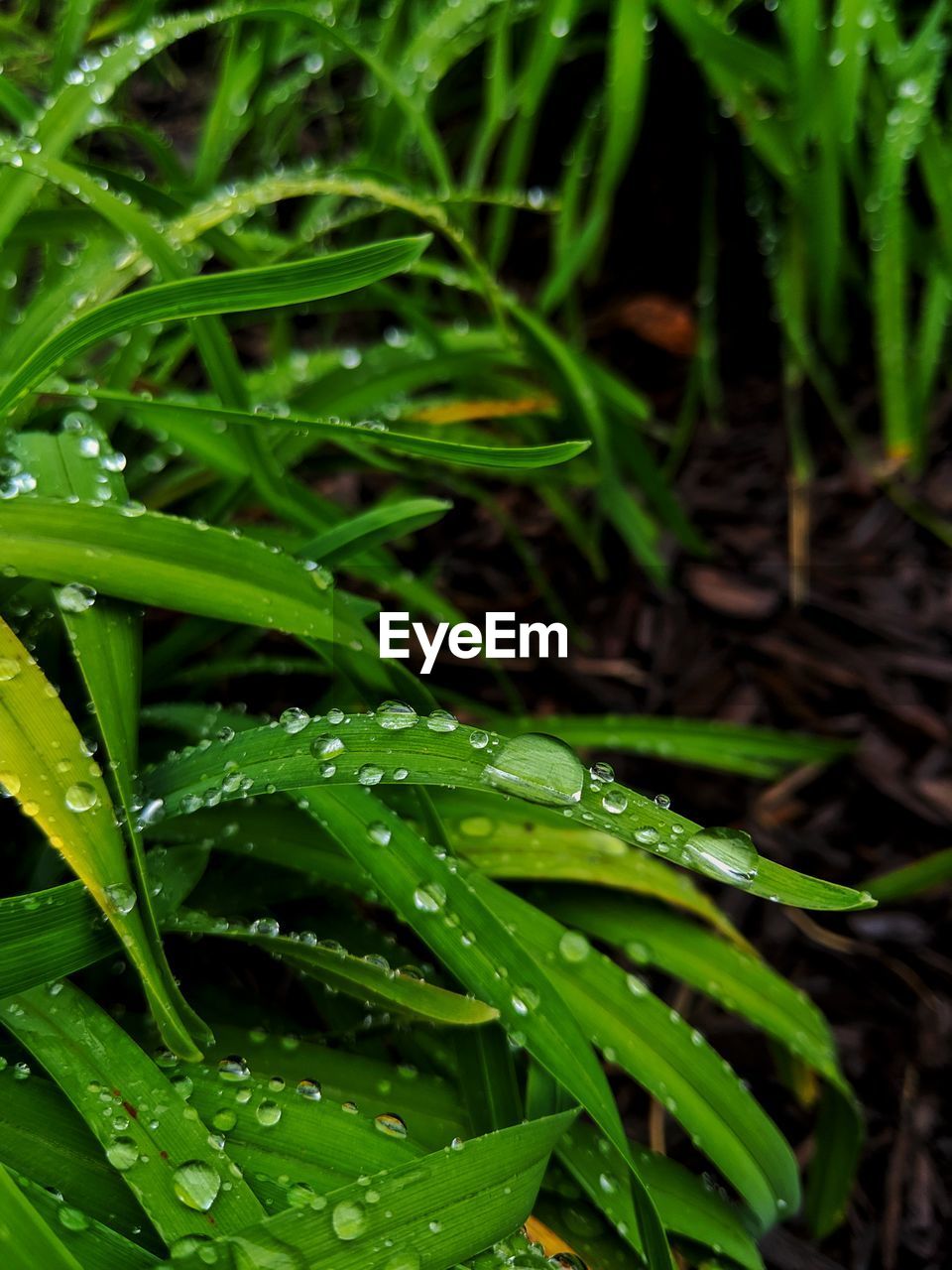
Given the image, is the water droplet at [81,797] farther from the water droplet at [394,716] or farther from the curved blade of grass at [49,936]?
the water droplet at [394,716]

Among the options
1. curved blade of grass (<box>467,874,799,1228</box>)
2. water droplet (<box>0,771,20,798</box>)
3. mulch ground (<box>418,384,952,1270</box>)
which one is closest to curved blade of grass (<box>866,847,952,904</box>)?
mulch ground (<box>418,384,952,1270</box>)

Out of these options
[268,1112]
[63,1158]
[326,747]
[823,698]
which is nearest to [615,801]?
[326,747]

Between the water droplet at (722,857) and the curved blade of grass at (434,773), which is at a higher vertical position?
the curved blade of grass at (434,773)

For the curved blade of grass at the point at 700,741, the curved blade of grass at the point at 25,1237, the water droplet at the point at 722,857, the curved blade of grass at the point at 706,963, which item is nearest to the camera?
the curved blade of grass at the point at 25,1237

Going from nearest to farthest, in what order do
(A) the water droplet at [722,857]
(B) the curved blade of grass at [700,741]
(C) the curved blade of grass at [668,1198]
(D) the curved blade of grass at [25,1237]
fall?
(D) the curved blade of grass at [25,1237] < (A) the water droplet at [722,857] < (C) the curved blade of grass at [668,1198] < (B) the curved blade of grass at [700,741]

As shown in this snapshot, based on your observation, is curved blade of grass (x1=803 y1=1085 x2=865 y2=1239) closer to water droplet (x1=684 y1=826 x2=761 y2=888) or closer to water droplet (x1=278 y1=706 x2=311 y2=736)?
water droplet (x1=684 y1=826 x2=761 y2=888)

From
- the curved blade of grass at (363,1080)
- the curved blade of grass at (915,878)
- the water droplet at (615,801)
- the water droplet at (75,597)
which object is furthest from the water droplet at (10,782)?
the curved blade of grass at (915,878)

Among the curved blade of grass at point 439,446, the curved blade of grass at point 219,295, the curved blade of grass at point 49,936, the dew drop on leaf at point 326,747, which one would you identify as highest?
the curved blade of grass at point 219,295
